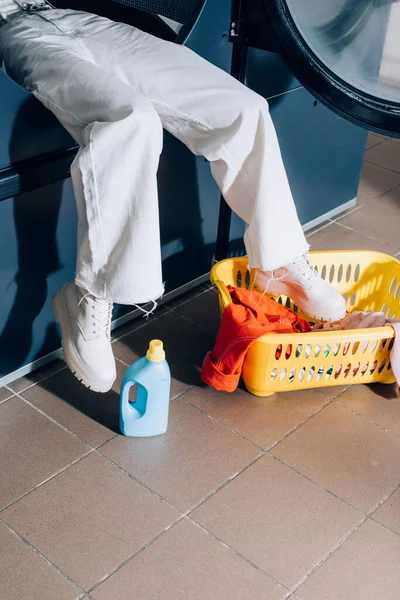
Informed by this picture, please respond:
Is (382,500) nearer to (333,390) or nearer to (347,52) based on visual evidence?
(333,390)

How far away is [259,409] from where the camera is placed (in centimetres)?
198

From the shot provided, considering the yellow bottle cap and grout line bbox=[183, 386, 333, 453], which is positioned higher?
the yellow bottle cap

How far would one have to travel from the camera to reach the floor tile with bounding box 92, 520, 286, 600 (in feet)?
4.91

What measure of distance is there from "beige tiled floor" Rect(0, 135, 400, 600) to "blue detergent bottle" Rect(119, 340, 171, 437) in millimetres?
40

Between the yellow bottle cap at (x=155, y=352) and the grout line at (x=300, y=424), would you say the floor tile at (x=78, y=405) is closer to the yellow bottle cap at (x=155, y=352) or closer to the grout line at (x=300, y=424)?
the yellow bottle cap at (x=155, y=352)

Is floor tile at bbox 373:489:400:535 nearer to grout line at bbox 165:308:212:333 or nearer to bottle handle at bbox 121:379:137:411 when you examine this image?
bottle handle at bbox 121:379:137:411

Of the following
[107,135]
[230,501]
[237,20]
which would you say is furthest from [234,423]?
[237,20]

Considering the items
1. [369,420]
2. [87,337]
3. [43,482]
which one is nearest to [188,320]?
[87,337]

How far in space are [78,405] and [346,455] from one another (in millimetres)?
701

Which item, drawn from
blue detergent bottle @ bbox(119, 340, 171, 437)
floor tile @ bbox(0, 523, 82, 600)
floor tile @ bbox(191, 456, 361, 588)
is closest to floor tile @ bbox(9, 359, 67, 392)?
blue detergent bottle @ bbox(119, 340, 171, 437)

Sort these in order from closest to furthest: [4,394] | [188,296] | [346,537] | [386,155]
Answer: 1. [346,537]
2. [4,394]
3. [188,296]
4. [386,155]

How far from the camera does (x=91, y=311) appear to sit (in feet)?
5.89

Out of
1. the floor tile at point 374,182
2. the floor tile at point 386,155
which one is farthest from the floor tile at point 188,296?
the floor tile at point 386,155

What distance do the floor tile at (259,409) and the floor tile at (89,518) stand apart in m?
0.32
